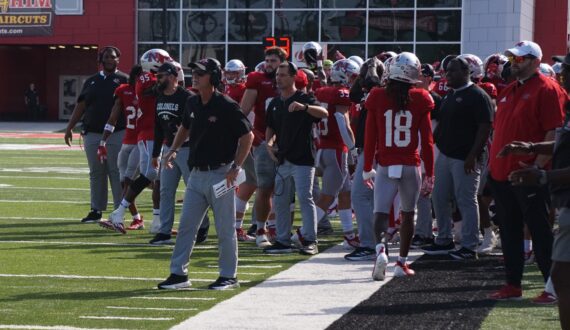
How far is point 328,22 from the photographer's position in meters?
45.1

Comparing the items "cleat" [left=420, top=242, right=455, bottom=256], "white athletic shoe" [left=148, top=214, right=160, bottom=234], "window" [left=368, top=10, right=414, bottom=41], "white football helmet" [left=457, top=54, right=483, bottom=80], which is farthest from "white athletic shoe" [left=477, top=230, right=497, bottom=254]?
"window" [left=368, top=10, right=414, bottom=41]

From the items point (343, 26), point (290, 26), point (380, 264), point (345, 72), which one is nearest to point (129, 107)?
point (345, 72)

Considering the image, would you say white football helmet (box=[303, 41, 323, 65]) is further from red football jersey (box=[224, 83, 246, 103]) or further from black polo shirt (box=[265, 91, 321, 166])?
black polo shirt (box=[265, 91, 321, 166])

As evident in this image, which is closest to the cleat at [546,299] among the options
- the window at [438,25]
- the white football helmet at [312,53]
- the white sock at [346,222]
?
the white sock at [346,222]

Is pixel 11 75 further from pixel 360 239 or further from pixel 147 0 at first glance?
pixel 360 239

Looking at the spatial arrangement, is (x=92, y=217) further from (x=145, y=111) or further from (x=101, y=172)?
(x=145, y=111)

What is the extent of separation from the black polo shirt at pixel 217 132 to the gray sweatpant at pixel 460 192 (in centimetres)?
282

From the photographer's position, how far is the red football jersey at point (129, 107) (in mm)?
14602

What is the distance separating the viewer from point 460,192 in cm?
1210

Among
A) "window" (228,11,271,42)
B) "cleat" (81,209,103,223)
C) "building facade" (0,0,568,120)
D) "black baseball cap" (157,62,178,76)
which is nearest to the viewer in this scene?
"black baseball cap" (157,62,178,76)

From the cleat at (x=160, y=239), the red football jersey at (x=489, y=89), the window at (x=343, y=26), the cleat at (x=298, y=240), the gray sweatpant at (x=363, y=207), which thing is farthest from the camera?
the window at (x=343, y=26)

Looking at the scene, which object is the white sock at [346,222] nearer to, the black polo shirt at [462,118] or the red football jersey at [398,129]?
the black polo shirt at [462,118]

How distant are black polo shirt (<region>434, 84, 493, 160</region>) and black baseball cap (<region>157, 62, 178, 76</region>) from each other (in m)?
2.80

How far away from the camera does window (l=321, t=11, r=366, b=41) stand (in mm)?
44719
